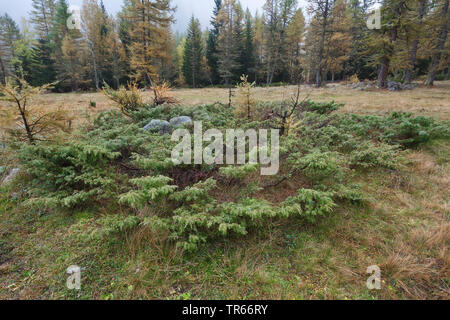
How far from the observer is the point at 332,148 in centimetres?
492

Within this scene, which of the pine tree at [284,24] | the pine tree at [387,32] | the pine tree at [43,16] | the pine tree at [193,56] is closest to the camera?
the pine tree at [387,32]

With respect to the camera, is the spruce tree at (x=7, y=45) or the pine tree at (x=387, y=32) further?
the spruce tree at (x=7, y=45)

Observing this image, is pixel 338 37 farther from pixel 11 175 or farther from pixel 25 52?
pixel 25 52

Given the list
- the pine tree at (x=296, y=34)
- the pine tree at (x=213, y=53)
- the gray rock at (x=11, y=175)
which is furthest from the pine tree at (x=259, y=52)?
the gray rock at (x=11, y=175)

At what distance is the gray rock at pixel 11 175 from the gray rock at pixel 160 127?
9.27ft

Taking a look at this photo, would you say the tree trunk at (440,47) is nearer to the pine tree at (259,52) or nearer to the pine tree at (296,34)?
the pine tree at (296,34)

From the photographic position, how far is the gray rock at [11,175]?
12.7 ft

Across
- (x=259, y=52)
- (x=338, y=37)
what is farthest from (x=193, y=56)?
(x=338, y=37)

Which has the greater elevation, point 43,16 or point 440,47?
point 43,16

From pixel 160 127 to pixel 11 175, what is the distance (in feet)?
10.7

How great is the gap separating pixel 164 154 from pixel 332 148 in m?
3.95

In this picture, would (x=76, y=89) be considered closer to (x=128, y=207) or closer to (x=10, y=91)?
(x=10, y=91)

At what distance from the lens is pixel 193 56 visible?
2753 centimetres

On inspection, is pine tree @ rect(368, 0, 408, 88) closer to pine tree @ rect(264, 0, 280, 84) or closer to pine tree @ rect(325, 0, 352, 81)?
pine tree @ rect(325, 0, 352, 81)
